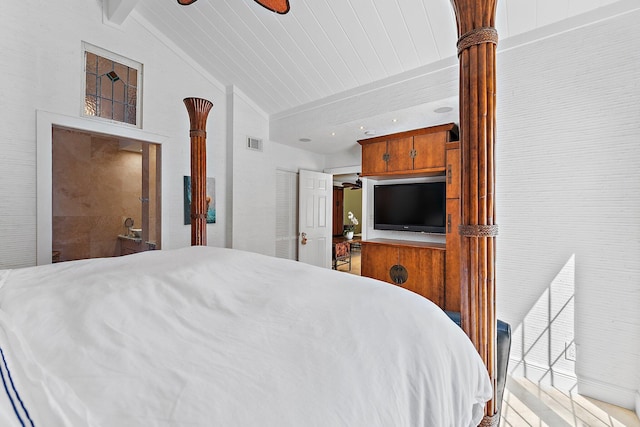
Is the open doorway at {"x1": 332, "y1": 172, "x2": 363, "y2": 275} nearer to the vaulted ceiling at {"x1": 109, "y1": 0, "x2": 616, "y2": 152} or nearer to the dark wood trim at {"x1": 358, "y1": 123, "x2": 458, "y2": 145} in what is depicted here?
the dark wood trim at {"x1": 358, "y1": 123, "x2": 458, "y2": 145}

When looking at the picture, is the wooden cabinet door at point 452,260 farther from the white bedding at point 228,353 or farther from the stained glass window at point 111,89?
the stained glass window at point 111,89

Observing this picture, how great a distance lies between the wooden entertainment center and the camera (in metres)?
3.04

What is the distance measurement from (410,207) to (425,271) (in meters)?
0.91

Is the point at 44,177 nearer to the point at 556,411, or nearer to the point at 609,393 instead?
the point at 556,411

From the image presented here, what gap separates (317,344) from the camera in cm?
75

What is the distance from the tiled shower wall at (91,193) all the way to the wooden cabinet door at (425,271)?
10.8 ft

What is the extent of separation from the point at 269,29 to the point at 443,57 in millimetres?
1730

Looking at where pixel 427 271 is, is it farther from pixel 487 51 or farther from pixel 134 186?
pixel 134 186

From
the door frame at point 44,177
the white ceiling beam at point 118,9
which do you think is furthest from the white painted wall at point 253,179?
the door frame at point 44,177

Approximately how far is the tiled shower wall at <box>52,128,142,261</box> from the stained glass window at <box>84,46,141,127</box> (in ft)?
1.01

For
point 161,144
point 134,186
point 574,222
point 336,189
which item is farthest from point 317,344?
point 336,189

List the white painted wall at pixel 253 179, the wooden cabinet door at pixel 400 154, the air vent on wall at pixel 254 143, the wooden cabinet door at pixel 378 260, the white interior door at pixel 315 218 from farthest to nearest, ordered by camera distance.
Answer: the white interior door at pixel 315 218 → the air vent on wall at pixel 254 143 → the white painted wall at pixel 253 179 → the wooden cabinet door at pixel 378 260 → the wooden cabinet door at pixel 400 154

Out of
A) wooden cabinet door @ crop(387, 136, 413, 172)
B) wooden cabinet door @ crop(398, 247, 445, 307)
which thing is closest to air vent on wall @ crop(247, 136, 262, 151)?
wooden cabinet door @ crop(387, 136, 413, 172)

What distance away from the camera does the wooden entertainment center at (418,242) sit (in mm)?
3043
